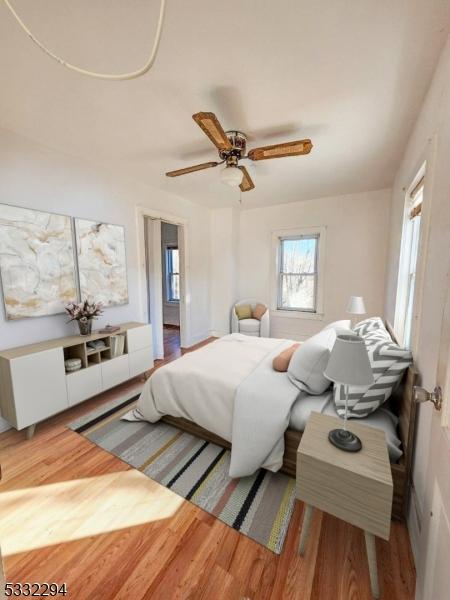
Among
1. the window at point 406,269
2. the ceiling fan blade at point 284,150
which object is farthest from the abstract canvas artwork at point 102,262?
the window at point 406,269

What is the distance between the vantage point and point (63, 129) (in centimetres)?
206

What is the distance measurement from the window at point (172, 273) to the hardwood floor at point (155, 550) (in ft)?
15.2

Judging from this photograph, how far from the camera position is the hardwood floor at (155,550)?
1.11 metres

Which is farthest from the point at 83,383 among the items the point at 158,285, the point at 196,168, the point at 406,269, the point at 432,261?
the point at 406,269

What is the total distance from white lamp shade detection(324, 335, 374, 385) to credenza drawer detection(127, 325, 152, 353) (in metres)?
2.38

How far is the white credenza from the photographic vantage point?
6.42 feet

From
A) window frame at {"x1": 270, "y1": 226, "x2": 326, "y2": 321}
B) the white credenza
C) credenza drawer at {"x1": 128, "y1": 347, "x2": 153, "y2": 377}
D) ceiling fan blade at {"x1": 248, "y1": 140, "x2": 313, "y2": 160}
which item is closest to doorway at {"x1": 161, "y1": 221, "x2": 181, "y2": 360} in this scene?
window frame at {"x1": 270, "y1": 226, "x2": 326, "y2": 321}

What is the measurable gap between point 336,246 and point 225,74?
10.4ft

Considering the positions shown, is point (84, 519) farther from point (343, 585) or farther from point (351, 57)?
point (351, 57)

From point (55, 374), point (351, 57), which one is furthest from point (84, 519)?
point (351, 57)

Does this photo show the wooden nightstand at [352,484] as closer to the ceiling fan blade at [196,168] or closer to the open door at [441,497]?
the open door at [441,497]

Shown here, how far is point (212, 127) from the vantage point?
160cm

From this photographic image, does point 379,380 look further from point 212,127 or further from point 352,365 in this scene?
point 212,127

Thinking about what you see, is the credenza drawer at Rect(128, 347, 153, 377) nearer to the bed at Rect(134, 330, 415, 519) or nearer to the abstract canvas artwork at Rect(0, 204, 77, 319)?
the bed at Rect(134, 330, 415, 519)
